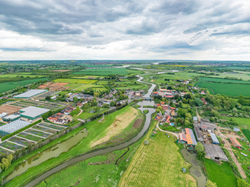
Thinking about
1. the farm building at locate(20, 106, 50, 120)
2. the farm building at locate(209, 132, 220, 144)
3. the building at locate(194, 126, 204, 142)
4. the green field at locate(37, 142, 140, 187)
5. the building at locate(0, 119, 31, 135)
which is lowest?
the green field at locate(37, 142, 140, 187)

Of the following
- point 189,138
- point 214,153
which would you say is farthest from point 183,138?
point 214,153

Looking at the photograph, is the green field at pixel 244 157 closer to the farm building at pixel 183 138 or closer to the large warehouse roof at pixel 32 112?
the farm building at pixel 183 138

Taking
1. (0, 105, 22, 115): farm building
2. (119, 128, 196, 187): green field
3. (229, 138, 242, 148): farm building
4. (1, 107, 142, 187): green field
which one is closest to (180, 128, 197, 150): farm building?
(119, 128, 196, 187): green field

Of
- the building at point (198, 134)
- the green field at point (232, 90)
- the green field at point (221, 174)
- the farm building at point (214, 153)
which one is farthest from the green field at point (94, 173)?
the green field at point (232, 90)

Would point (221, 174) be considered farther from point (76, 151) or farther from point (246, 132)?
point (76, 151)

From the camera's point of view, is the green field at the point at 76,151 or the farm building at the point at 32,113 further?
the farm building at the point at 32,113

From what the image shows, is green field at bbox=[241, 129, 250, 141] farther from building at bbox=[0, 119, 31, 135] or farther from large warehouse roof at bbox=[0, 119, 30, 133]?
large warehouse roof at bbox=[0, 119, 30, 133]

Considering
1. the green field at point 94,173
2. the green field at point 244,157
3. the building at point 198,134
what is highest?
the building at point 198,134
